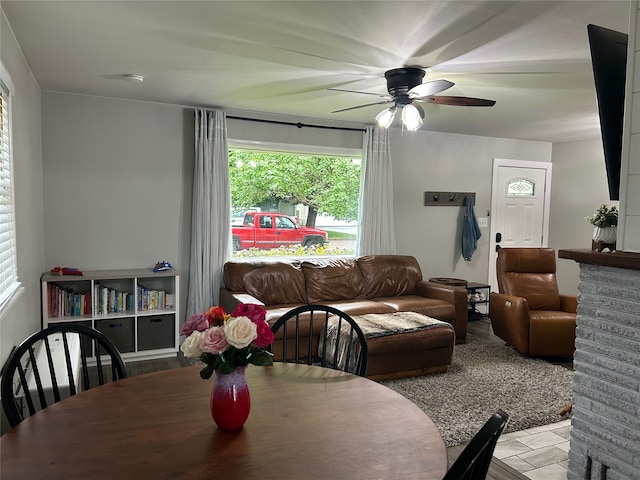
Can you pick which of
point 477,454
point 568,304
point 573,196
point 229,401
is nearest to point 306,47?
point 229,401

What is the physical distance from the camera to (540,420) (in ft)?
10.2

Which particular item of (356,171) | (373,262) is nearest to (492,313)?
(373,262)

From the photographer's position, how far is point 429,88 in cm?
303

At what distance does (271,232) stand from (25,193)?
2515mm

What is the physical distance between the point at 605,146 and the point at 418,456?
1549mm

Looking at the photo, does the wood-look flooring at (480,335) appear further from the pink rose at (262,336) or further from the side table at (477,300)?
the pink rose at (262,336)

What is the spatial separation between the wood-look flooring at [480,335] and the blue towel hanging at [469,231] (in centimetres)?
90

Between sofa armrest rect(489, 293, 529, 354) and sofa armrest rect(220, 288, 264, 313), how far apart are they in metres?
2.37

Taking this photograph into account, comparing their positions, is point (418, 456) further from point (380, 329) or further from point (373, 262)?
point (373, 262)

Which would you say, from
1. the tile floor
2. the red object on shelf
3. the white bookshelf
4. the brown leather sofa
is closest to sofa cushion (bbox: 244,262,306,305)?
the brown leather sofa

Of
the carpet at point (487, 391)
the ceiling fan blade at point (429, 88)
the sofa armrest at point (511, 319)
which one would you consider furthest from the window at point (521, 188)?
the ceiling fan blade at point (429, 88)

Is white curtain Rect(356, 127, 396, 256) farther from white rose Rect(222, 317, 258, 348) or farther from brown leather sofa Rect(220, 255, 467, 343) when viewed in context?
white rose Rect(222, 317, 258, 348)

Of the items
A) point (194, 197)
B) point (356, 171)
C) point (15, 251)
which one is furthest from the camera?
point (356, 171)

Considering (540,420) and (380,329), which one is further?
(380,329)
